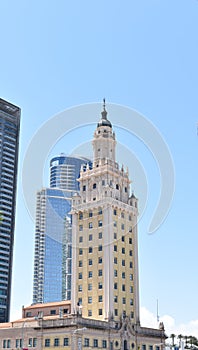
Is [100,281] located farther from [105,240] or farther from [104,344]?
[104,344]

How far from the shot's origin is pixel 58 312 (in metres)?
98.2

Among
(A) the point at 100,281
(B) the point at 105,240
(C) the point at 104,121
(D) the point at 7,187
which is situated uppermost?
(D) the point at 7,187

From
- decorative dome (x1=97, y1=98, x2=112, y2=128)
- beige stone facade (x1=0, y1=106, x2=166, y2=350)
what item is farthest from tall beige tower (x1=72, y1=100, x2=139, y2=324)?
decorative dome (x1=97, y1=98, x2=112, y2=128)

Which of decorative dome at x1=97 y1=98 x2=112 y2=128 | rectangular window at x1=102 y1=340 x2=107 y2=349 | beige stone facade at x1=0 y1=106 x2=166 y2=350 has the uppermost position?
decorative dome at x1=97 y1=98 x2=112 y2=128

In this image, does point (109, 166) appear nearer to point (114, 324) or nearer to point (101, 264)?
point (101, 264)

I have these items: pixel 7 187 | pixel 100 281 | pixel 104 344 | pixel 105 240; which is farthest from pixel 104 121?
pixel 7 187

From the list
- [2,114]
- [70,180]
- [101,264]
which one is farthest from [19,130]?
[101,264]

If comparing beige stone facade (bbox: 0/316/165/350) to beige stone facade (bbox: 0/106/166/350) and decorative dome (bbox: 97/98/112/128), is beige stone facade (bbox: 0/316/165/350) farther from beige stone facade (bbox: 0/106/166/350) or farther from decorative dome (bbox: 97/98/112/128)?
decorative dome (bbox: 97/98/112/128)

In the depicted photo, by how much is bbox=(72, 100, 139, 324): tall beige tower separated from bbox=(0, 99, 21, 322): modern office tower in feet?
264

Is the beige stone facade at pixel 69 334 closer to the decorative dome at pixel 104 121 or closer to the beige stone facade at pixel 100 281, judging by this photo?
the beige stone facade at pixel 100 281

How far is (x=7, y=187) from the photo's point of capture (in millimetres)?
188625

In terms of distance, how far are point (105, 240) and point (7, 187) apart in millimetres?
98973

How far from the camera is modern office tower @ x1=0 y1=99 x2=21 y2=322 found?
17788cm

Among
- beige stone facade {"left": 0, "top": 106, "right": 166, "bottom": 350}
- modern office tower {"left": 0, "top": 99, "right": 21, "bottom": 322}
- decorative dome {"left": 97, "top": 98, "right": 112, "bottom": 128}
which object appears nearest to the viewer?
beige stone facade {"left": 0, "top": 106, "right": 166, "bottom": 350}
